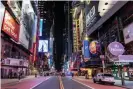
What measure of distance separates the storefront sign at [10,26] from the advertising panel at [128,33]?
93.5ft

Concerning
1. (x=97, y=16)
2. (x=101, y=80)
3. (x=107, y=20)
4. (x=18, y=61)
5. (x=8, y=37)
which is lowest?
(x=101, y=80)

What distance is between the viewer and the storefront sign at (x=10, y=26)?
50.9 meters

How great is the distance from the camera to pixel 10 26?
55219 millimetres

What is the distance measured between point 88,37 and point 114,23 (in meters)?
31.9

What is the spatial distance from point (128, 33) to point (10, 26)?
102 ft

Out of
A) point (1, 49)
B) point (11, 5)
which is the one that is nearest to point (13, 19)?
point (11, 5)

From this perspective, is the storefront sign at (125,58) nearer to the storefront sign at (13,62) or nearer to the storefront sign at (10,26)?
the storefront sign at (13,62)

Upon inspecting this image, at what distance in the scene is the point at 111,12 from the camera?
Answer: 170 feet

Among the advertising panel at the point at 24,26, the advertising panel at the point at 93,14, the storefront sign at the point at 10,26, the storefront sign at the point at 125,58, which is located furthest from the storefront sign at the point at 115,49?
the advertising panel at the point at 24,26

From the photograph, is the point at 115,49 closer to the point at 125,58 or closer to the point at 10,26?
the point at 125,58

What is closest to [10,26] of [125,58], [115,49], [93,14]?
[93,14]

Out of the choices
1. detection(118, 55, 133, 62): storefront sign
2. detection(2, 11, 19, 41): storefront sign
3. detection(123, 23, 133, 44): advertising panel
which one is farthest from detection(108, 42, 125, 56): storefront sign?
detection(2, 11, 19, 41): storefront sign

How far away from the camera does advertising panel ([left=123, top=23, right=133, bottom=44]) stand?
40844 mm

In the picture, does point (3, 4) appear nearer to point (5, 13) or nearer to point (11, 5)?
point (5, 13)
